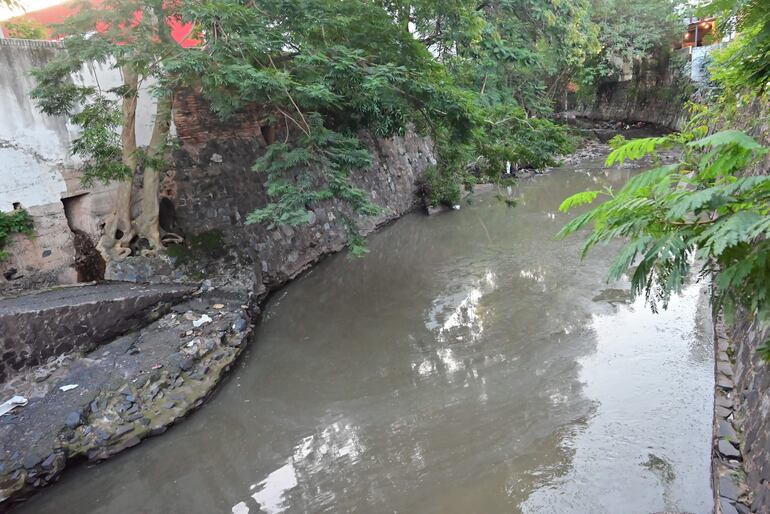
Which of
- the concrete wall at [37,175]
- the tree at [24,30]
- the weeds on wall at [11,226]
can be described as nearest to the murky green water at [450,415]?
the concrete wall at [37,175]

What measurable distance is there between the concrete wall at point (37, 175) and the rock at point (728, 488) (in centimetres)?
858

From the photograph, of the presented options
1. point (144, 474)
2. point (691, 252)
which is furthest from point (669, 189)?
point (144, 474)

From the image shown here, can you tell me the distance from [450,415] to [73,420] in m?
4.00

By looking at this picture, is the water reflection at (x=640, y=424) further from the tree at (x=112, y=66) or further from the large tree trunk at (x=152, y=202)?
the large tree trunk at (x=152, y=202)

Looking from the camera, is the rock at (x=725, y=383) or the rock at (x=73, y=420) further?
the rock at (x=73, y=420)

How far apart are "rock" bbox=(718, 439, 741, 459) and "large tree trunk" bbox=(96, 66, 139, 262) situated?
8082 millimetres

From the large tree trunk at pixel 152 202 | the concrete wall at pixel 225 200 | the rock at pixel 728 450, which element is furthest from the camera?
the concrete wall at pixel 225 200

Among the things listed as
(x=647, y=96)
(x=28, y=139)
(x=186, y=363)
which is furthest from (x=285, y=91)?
(x=647, y=96)

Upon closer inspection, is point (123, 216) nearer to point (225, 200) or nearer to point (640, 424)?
point (225, 200)

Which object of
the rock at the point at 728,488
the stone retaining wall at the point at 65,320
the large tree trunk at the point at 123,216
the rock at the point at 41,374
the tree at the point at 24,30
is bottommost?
the rock at the point at 728,488

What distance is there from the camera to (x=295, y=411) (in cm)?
560

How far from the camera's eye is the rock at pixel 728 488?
11.6 feet

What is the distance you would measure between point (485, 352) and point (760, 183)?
15.3ft

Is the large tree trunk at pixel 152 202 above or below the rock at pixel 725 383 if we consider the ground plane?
above
